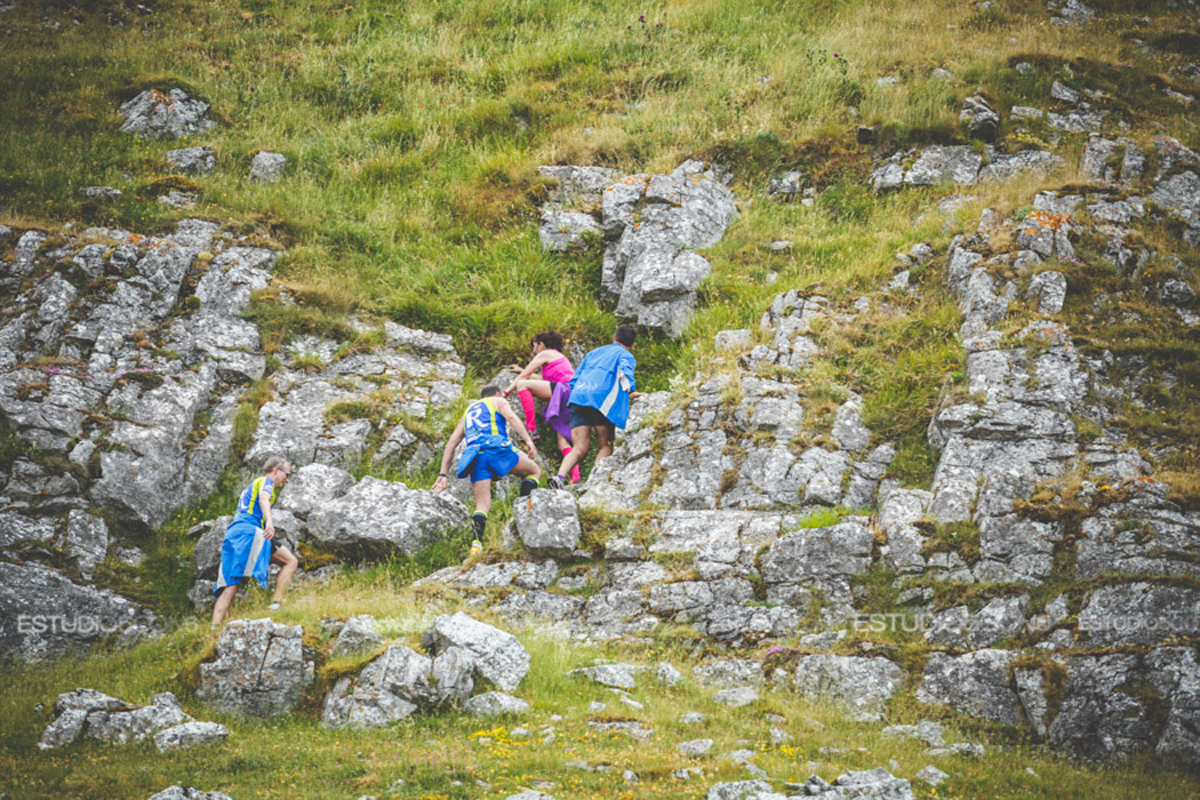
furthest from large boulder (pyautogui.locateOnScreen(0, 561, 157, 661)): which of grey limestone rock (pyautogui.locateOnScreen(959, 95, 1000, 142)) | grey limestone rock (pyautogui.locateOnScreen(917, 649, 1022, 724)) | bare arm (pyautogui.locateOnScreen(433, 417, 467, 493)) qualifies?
grey limestone rock (pyautogui.locateOnScreen(959, 95, 1000, 142))

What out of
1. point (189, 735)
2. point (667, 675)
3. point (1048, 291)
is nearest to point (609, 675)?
point (667, 675)

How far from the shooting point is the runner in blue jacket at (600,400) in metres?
14.3

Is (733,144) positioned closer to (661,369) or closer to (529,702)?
(661,369)

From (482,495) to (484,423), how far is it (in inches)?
43.8

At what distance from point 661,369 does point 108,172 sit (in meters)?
13.2

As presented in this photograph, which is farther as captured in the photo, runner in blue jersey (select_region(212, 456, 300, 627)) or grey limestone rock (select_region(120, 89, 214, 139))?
grey limestone rock (select_region(120, 89, 214, 139))

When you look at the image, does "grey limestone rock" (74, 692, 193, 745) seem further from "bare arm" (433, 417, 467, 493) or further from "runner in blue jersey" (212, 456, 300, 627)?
"bare arm" (433, 417, 467, 493)

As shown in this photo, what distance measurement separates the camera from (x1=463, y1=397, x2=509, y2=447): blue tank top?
43.8ft

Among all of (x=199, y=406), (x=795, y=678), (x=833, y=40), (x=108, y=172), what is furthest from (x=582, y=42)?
(x=795, y=678)

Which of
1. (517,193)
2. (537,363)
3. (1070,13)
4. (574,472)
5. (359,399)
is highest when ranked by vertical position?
(1070,13)

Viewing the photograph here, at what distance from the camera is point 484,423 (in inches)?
527

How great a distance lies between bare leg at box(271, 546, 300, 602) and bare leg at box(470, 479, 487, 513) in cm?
272

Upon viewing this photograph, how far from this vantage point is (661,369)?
16.7 m

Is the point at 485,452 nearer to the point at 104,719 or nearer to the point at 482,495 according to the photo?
the point at 482,495
